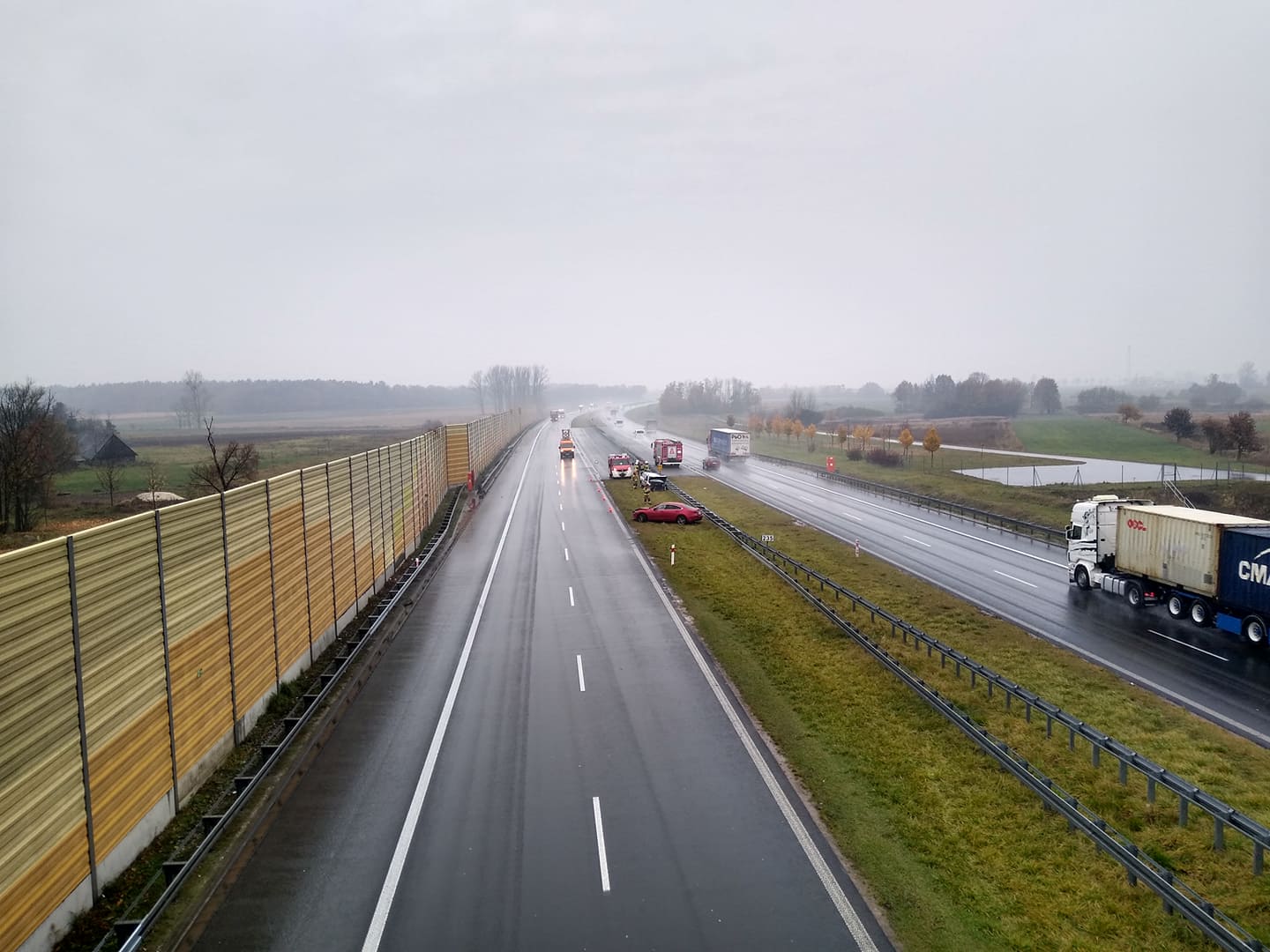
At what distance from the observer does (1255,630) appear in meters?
22.8

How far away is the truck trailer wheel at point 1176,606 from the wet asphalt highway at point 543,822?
57.5 feet

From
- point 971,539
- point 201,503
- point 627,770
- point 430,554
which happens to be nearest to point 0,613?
point 201,503

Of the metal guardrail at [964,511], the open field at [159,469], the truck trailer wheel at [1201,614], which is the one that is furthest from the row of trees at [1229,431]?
the open field at [159,469]

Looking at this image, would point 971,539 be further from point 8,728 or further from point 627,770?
point 8,728

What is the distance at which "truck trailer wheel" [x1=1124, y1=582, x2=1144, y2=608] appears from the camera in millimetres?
27609

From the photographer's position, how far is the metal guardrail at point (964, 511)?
4212 centimetres

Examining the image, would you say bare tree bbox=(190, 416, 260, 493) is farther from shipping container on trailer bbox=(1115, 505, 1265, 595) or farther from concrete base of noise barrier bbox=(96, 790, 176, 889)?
shipping container on trailer bbox=(1115, 505, 1265, 595)

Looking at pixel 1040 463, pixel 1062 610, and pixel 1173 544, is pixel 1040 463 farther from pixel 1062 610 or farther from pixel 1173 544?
pixel 1173 544

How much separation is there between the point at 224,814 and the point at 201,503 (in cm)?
556

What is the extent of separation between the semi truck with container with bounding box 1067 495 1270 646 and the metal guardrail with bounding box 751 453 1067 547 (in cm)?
961

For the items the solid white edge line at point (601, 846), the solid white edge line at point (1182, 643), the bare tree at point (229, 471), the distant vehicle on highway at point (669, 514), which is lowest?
the solid white edge line at point (1182, 643)

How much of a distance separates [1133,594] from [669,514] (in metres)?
24.3

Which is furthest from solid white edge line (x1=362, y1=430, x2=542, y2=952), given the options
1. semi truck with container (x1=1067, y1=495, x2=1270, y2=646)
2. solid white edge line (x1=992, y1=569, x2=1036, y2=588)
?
semi truck with container (x1=1067, y1=495, x2=1270, y2=646)

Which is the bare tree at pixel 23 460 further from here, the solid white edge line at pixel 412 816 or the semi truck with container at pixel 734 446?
the semi truck with container at pixel 734 446
